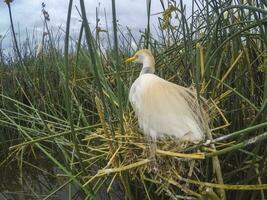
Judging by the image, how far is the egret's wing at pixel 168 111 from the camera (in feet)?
3.77

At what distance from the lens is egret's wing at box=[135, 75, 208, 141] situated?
1.15 m

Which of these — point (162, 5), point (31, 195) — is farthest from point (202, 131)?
point (31, 195)

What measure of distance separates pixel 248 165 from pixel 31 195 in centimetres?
158

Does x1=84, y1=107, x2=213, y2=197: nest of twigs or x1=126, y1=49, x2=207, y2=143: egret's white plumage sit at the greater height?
x1=126, y1=49, x2=207, y2=143: egret's white plumage

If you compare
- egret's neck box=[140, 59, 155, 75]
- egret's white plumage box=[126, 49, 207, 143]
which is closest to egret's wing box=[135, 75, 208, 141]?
egret's white plumage box=[126, 49, 207, 143]

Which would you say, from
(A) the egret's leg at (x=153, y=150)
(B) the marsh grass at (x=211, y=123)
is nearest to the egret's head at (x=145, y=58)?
(B) the marsh grass at (x=211, y=123)

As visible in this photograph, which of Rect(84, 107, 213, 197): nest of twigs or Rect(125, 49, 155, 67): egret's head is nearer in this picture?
Rect(84, 107, 213, 197): nest of twigs

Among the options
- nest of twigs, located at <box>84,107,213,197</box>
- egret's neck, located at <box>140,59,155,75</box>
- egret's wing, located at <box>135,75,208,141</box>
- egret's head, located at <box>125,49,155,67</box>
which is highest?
egret's head, located at <box>125,49,155,67</box>

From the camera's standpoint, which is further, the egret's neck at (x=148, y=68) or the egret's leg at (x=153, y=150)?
the egret's neck at (x=148, y=68)

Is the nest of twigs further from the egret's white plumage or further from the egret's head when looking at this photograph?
the egret's head

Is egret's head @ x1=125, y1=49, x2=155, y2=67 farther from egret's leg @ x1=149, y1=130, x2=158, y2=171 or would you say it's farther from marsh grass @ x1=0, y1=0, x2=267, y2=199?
egret's leg @ x1=149, y1=130, x2=158, y2=171

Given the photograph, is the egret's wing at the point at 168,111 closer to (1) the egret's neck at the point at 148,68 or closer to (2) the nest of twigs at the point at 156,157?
(2) the nest of twigs at the point at 156,157

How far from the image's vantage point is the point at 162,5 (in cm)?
199

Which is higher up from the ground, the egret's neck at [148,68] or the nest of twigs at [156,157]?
the egret's neck at [148,68]
